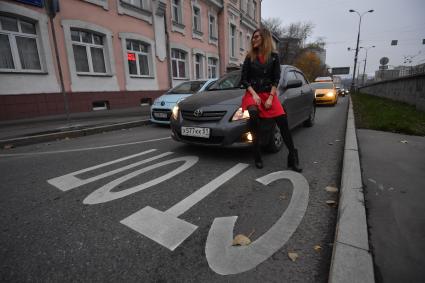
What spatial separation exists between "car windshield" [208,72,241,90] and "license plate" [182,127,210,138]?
53.0 inches

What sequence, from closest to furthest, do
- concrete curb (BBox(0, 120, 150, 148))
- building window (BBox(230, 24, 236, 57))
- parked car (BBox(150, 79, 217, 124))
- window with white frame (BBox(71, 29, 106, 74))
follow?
1. concrete curb (BBox(0, 120, 150, 148))
2. parked car (BBox(150, 79, 217, 124))
3. window with white frame (BBox(71, 29, 106, 74))
4. building window (BBox(230, 24, 236, 57))

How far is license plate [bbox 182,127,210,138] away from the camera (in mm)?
3662

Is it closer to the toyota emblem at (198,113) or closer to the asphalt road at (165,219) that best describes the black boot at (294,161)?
the asphalt road at (165,219)

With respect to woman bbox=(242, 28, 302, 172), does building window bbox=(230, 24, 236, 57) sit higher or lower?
higher

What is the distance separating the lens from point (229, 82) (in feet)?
16.1

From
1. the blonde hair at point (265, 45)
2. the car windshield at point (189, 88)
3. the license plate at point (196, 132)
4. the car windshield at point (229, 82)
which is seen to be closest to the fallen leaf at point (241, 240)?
the license plate at point (196, 132)

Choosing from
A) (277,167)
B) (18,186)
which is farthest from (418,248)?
(18,186)

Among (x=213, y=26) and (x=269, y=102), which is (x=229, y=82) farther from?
(x=213, y=26)

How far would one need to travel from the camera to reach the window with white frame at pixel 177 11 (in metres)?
15.4

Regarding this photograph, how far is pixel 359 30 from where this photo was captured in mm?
33188

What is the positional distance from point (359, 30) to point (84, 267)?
4080 cm

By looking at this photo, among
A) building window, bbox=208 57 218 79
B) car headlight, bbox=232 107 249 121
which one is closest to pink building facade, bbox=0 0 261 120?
building window, bbox=208 57 218 79

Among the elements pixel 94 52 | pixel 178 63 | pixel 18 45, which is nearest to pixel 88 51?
pixel 94 52

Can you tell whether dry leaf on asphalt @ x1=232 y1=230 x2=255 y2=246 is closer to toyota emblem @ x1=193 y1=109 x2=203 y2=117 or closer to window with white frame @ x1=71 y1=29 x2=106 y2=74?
toyota emblem @ x1=193 y1=109 x2=203 y2=117
